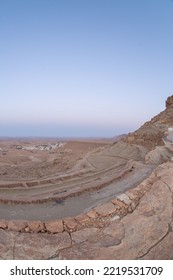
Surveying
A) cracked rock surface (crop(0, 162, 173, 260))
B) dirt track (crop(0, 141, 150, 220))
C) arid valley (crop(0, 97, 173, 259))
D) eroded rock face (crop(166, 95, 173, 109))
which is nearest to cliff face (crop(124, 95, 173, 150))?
eroded rock face (crop(166, 95, 173, 109))

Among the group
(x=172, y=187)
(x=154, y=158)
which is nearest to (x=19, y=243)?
(x=172, y=187)

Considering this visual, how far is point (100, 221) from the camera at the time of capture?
552 cm

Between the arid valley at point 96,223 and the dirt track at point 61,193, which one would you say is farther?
the dirt track at point 61,193

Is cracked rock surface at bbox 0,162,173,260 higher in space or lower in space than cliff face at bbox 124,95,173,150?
lower

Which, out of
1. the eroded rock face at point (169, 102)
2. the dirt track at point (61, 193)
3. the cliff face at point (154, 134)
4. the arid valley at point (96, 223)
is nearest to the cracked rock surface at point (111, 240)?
the arid valley at point (96, 223)

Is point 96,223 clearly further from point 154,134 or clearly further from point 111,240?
point 154,134

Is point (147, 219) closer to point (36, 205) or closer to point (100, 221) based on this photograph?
point (100, 221)

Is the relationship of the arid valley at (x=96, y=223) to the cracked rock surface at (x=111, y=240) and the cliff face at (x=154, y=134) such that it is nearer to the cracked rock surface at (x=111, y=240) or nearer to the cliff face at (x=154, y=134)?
the cracked rock surface at (x=111, y=240)

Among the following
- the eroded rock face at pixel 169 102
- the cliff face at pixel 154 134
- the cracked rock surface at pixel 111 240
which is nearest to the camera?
the cracked rock surface at pixel 111 240

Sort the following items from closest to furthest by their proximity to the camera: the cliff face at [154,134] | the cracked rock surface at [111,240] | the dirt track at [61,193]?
the cracked rock surface at [111,240]
the dirt track at [61,193]
the cliff face at [154,134]

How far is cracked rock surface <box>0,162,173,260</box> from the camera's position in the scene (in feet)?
14.6

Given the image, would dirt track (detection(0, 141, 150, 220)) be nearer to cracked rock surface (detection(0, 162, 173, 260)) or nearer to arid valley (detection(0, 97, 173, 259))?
arid valley (detection(0, 97, 173, 259))

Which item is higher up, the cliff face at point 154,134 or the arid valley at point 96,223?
the cliff face at point 154,134

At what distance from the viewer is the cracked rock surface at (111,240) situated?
4438 mm
